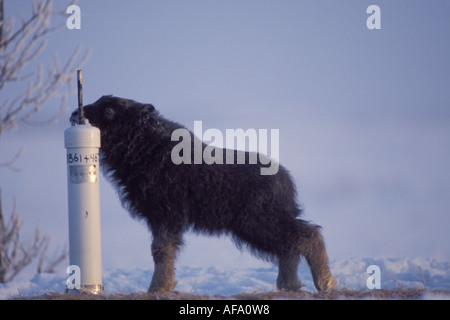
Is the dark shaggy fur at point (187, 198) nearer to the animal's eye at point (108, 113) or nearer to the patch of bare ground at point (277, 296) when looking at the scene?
the animal's eye at point (108, 113)

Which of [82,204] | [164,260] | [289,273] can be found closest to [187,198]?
[164,260]

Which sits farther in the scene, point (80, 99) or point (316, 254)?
point (316, 254)

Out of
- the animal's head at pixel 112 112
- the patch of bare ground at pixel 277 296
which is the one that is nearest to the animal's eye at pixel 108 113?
the animal's head at pixel 112 112

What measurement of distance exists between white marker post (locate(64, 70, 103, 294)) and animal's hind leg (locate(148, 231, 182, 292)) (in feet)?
2.27

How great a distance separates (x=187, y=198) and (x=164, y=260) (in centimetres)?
61

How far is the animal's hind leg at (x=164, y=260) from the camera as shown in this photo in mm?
5273

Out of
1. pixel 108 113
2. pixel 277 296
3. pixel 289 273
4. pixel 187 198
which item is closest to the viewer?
pixel 277 296

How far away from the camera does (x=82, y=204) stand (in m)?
4.74

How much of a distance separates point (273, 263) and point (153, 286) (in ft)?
4.09

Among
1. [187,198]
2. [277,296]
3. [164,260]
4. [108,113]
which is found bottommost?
[277,296]

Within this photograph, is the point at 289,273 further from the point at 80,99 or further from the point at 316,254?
the point at 80,99

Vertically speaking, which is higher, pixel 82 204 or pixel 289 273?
pixel 82 204
